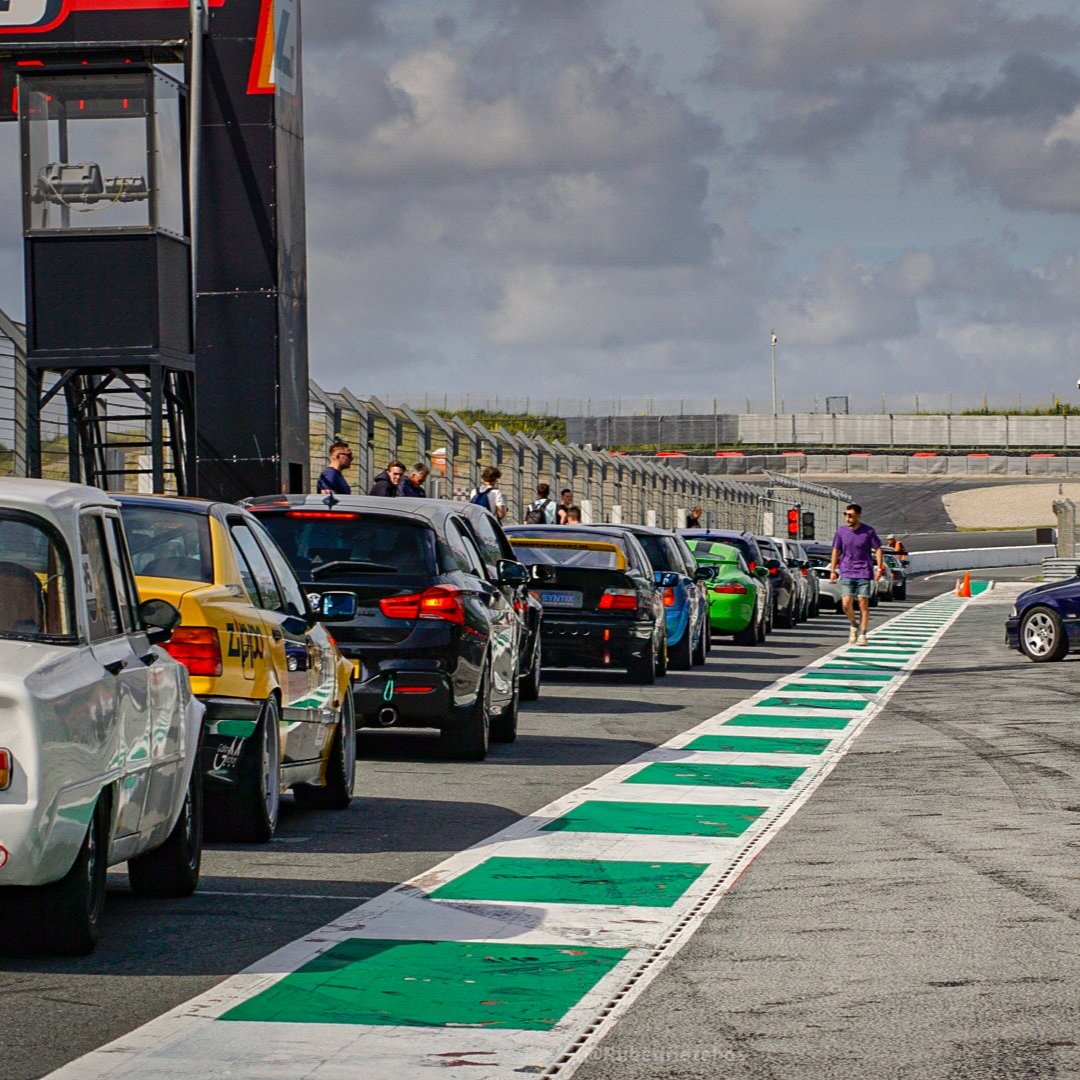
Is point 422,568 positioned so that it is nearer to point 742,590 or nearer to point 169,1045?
point 169,1045

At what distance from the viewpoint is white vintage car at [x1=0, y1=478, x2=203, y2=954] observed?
6277mm

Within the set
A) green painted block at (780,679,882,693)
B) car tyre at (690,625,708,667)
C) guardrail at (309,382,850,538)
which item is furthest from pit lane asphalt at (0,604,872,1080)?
guardrail at (309,382,850,538)

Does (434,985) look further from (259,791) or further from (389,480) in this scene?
(389,480)

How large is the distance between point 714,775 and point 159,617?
5990 mm

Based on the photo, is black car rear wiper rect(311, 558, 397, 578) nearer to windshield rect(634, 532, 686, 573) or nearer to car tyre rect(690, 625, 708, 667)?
windshield rect(634, 532, 686, 573)

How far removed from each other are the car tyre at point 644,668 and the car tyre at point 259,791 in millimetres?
11523

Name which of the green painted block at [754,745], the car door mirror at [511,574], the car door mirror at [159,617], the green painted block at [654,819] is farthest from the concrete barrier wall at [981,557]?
the car door mirror at [159,617]

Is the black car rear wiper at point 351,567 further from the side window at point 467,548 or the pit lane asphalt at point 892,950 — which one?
the pit lane asphalt at point 892,950

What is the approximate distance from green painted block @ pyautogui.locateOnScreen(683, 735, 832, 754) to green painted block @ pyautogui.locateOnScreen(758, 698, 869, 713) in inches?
123

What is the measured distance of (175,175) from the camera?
64.8 feet

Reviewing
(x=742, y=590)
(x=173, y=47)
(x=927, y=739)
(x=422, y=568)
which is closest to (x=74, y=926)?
(x=422, y=568)

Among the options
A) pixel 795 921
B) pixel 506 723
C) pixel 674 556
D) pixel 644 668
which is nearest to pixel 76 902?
pixel 795 921

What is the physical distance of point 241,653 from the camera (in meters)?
9.42

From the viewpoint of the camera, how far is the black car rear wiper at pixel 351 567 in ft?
43.0
